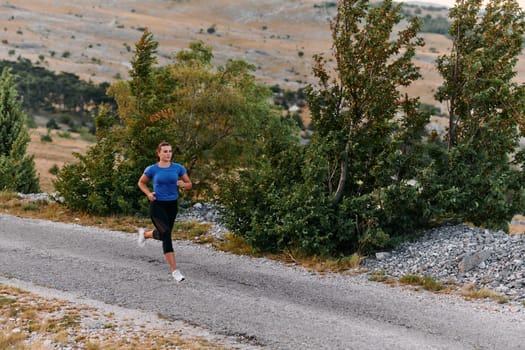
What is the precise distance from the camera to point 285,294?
992 cm

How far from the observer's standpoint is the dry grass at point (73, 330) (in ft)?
25.4

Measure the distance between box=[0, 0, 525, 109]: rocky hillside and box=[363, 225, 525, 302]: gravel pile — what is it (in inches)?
3692

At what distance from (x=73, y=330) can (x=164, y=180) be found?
10.5 ft

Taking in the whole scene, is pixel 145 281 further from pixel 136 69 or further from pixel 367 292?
pixel 136 69

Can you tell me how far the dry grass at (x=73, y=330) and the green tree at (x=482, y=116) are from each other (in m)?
7.01

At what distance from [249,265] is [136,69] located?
8.13 meters

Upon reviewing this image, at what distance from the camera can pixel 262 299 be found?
959cm

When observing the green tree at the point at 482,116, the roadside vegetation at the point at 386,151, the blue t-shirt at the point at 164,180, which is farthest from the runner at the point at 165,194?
the green tree at the point at 482,116

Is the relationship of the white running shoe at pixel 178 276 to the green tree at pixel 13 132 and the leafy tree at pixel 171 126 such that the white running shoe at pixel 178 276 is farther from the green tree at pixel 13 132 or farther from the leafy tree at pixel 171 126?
the green tree at pixel 13 132

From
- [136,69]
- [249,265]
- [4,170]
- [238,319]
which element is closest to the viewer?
[238,319]

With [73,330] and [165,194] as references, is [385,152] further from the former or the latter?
[73,330]

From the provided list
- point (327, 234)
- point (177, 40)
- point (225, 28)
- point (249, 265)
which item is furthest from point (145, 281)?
point (225, 28)

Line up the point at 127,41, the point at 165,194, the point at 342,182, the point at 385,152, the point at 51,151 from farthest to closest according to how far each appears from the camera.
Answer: the point at 127,41 < the point at 51,151 < the point at 342,182 < the point at 385,152 < the point at 165,194

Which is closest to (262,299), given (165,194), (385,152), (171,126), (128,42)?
(165,194)
